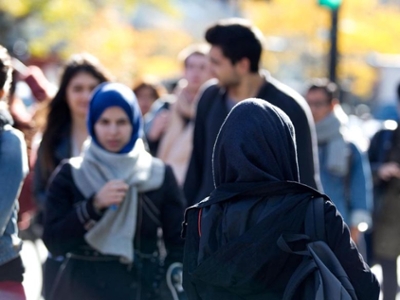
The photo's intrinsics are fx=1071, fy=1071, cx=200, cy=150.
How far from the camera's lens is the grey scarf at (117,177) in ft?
17.0

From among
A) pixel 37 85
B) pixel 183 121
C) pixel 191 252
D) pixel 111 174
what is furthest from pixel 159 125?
pixel 191 252

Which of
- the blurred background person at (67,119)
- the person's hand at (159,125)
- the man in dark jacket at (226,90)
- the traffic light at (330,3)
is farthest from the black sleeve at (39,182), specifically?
the traffic light at (330,3)

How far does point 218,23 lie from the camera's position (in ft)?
21.0

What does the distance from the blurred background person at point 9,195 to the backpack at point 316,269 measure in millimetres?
1361

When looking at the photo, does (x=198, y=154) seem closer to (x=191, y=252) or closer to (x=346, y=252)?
(x=191, y=252)

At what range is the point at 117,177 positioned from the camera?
5.39m

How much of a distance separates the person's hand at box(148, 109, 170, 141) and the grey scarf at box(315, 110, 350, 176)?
1.26 m

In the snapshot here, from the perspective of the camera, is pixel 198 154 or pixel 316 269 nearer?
pixel 316 269

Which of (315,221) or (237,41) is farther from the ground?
(237,41)

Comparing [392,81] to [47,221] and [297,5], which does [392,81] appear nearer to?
[297,5]

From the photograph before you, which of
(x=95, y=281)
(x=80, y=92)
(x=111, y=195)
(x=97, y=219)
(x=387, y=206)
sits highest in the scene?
(x=80, y=92)

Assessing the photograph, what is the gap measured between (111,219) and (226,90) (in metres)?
1.35

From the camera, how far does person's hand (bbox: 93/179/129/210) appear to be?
16.9 ft

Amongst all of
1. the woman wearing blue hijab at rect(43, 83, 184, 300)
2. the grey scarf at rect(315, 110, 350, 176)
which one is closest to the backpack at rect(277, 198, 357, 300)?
the woman wearing blue hijab at rect(43, 83, 184, 300)
